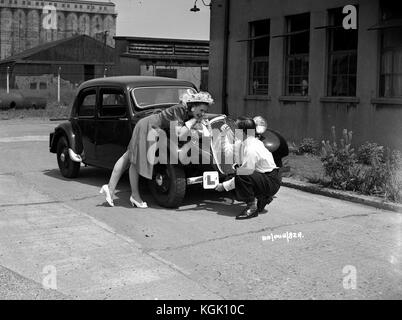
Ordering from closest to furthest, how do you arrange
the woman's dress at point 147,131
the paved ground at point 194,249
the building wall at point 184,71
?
the paved ground at point 194,249 < the woman's dress at point 147,131 < the building wall at point 184,71

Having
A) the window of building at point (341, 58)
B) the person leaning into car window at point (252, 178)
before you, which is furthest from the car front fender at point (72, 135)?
the window of building at point (341, 58)

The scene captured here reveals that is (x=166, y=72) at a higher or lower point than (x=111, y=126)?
higher

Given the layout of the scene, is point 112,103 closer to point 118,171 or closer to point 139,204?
point 118,171

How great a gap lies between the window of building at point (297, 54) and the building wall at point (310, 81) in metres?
0.18

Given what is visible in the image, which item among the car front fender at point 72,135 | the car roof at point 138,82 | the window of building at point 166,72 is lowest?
the car front fender at point 72,135

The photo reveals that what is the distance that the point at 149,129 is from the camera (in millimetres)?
8078

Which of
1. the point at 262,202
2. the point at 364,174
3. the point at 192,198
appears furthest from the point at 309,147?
the point at 262,202

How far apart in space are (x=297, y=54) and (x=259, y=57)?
5.67ft

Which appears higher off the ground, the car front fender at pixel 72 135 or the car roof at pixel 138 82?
the car roof at pixel 138 82

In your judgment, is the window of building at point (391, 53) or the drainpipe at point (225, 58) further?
the drainpipe at point (225, 58)

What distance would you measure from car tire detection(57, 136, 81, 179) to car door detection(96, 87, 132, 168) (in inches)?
35.9

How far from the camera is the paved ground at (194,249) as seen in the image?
16.3ft

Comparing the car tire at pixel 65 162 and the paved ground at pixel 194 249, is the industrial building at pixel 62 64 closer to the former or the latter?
the car tire at pixel 65 162
